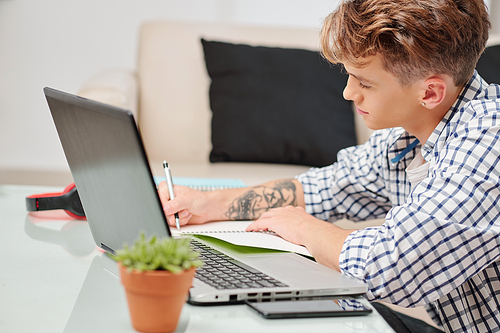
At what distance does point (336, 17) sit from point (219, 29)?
50.6 inches

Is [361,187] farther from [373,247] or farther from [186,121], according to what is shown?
[186,121]

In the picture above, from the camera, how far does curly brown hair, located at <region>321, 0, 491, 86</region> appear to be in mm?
775

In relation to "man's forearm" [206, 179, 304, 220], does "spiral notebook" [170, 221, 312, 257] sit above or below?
above

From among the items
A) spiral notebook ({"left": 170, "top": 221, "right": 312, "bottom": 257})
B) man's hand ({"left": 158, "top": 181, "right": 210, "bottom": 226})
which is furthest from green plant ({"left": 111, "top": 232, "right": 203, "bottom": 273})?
man's hand ({"left": 158, "top": 181, "right": 210, "bottom": 226})

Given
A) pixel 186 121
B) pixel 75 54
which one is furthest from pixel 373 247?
pixel 75 54

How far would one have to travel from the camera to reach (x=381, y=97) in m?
0.87

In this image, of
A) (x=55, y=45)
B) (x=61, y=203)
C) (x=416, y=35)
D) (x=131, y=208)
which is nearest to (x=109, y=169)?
(x=131, y=208)

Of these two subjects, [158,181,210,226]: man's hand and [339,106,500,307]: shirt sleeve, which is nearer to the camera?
[339,106,500,307]: shirt sleeve

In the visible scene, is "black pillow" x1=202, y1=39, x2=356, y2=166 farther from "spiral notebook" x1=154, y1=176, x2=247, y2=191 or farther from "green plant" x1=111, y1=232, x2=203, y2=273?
"green plant" x1=111, y1=232, x2=203, y2=273

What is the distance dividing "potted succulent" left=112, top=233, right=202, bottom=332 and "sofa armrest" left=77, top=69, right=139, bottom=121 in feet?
4.38

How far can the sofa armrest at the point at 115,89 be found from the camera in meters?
1.69

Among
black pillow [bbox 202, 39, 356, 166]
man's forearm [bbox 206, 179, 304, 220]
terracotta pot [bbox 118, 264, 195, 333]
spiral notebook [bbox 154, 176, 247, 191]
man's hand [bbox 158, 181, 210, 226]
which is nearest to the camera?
terracotta pot [bbox 118, 264, 195, 333]

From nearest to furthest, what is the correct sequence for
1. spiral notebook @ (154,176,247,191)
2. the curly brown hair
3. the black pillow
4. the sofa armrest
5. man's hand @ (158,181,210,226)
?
the curly brown hair → man's hand @ (158,181,210,226) → spiral notebook @ (154,176,247,191) → the sofa armrest → the black pillow

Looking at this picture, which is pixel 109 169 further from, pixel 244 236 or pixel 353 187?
pixel 353 187
